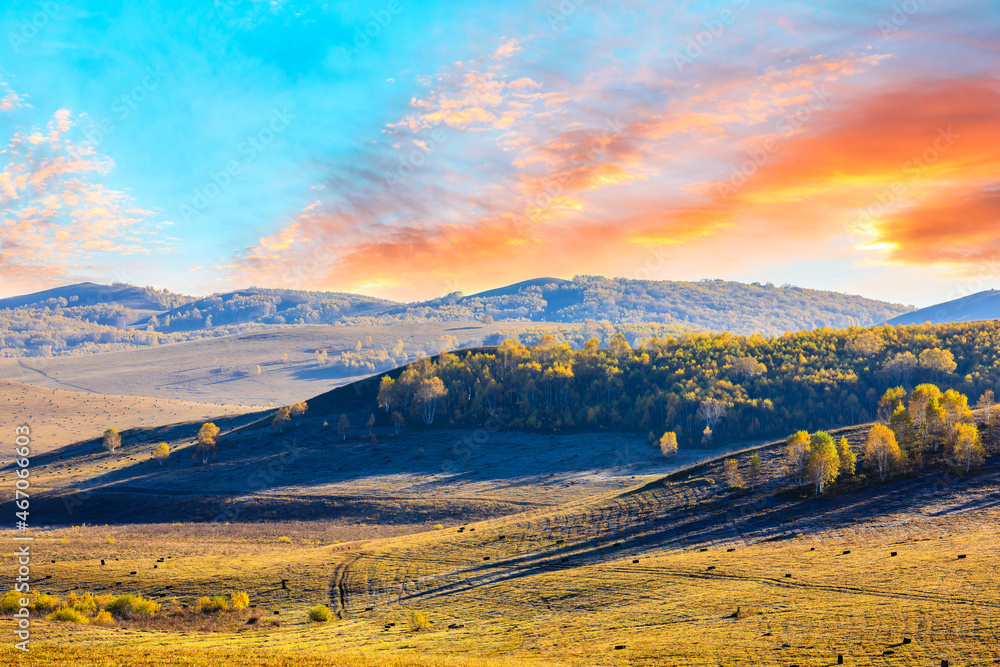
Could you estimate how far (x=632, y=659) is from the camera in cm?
3381

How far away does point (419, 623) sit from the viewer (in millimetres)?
47094

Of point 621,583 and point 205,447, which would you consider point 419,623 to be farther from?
point 205,447

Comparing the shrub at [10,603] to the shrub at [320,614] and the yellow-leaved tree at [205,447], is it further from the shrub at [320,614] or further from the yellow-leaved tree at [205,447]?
the yellow-leaved tree at [205,447]

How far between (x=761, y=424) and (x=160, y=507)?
157366 mm

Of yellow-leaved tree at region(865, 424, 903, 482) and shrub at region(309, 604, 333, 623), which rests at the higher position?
yellow-leaved tree at region(865, 424, 903, 482)

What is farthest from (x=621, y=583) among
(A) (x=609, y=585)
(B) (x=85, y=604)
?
(B) (x=85, y=604)

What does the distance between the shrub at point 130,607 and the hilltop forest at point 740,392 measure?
131494mm

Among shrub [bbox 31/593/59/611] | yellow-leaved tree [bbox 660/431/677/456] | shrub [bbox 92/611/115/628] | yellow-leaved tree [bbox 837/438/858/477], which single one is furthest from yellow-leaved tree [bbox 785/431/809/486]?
shrub [bbox 31/593/59/611]

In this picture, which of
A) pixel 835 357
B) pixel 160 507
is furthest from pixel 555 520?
pixel 835 357

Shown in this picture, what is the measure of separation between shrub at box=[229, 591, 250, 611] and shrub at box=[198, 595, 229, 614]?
1.97ft

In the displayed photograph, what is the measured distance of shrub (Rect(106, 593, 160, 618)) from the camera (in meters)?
51.1

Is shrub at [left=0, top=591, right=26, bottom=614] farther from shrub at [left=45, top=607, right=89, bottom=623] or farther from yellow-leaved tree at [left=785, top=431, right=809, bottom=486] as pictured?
Answer: yellow-leaved tree at [left=785, top=431, right=809, bottom=486]

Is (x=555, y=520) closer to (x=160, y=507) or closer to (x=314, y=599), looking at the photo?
(x=314, y=599)

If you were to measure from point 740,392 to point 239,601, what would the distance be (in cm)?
16174
